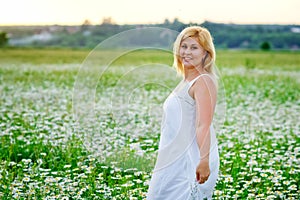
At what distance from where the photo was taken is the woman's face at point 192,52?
421cm

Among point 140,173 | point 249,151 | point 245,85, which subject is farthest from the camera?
point 245,85

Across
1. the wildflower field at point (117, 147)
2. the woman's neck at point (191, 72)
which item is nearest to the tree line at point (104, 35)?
the wildflower field at point (117, 147)

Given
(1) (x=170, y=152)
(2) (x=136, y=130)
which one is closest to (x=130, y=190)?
(1) (x=170, y=152)

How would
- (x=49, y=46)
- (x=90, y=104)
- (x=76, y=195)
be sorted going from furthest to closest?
(x=49, y=46)
(x=90, y=104)
(x=76, y=195)

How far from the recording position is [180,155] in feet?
14.2

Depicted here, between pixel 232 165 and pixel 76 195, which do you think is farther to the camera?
pixel 232 165

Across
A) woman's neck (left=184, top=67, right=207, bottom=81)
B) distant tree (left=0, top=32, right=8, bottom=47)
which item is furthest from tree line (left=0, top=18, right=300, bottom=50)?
woman's neck (left=184, top=67, right=207, bottom=81)

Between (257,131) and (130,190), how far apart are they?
3.50 meters

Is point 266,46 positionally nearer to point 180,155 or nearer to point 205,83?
point 180,155

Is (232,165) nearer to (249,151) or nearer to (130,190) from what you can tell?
(249,151)

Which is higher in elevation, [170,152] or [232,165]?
[170,152]

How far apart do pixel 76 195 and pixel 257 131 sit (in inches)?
151

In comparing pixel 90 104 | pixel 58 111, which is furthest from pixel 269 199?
pixel 90 104

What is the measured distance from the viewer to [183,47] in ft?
14.0
